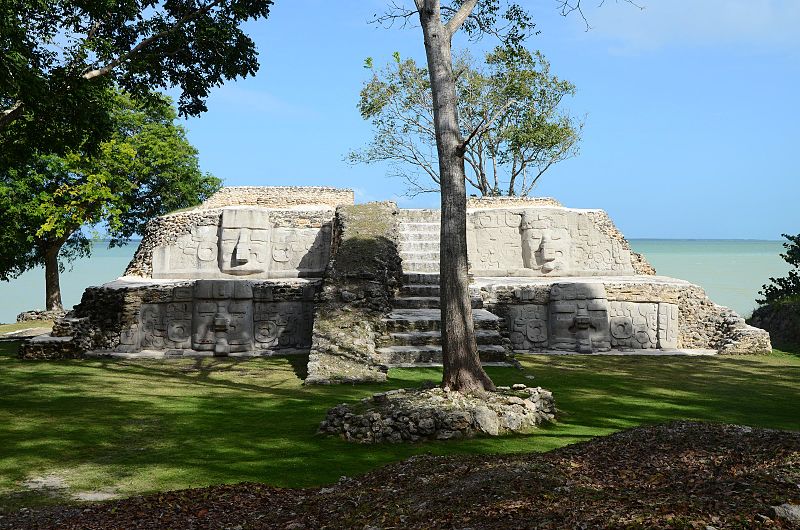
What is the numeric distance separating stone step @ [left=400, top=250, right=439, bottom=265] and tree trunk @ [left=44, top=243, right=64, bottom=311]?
12.6 m

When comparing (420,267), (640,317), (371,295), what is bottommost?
(640,317)

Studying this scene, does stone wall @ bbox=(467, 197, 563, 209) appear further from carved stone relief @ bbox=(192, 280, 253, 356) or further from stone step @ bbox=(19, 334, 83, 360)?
stone step @ bbox=(19, 334, 83, 360)

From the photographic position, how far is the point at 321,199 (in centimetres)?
2131

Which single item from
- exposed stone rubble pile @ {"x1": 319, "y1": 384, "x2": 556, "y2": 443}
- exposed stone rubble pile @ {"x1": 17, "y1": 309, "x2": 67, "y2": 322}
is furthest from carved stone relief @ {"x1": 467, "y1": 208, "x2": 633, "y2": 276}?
exposed stone rubble pile @ {"x1": 17, "y1": 309, "x2": 67, "y2": 322}

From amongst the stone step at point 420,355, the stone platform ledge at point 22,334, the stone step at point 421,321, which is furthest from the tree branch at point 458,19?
the stone platform ledge at point 22,334

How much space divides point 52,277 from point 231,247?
383 inches

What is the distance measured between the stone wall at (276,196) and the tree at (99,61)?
8735 millimetres

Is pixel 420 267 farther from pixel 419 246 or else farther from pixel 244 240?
pixel 244 240

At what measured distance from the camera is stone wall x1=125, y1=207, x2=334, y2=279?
55.1ft

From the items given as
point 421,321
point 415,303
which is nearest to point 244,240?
point 415,303

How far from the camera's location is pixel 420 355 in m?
11.6

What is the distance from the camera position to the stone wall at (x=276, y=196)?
20.8m

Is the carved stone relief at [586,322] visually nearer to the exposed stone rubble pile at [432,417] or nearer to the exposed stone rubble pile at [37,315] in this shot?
the exposed stone rubble pile at [432,417]

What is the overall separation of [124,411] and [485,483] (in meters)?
5.67
